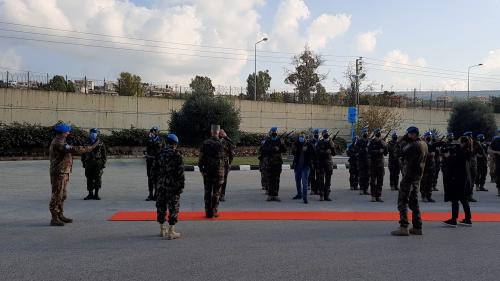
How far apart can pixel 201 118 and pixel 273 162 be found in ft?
48.8

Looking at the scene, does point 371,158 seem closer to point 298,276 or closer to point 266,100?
point 298,276

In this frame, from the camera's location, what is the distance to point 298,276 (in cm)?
611

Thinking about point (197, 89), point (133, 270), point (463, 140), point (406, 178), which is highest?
point (197, 89)

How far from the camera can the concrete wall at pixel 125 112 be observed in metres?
29.0

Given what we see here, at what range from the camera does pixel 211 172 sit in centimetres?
1041

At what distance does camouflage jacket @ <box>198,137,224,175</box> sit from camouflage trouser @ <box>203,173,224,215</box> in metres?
0.11

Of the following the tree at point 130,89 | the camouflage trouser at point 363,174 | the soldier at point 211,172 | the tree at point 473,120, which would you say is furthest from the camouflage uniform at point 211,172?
the tree at point 473,120

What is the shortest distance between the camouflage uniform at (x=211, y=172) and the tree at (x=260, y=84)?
98.6 feet

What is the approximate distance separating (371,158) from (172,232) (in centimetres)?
731

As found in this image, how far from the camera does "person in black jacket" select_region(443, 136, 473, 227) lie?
9.65m

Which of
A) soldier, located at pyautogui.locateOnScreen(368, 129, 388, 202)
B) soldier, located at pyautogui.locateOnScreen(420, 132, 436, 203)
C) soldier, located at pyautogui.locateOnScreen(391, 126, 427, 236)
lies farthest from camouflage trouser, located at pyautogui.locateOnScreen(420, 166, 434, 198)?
soldier, located at pyautogui.locateOnScreen(391, 126, 427, 236)

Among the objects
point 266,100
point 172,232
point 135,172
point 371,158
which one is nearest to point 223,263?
point 172,232

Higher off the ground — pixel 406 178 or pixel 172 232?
pixel 406 178

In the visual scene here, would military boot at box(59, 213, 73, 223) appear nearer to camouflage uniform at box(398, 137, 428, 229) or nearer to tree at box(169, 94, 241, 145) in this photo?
camouflage uniform at box(398, 137, 428, 229)
